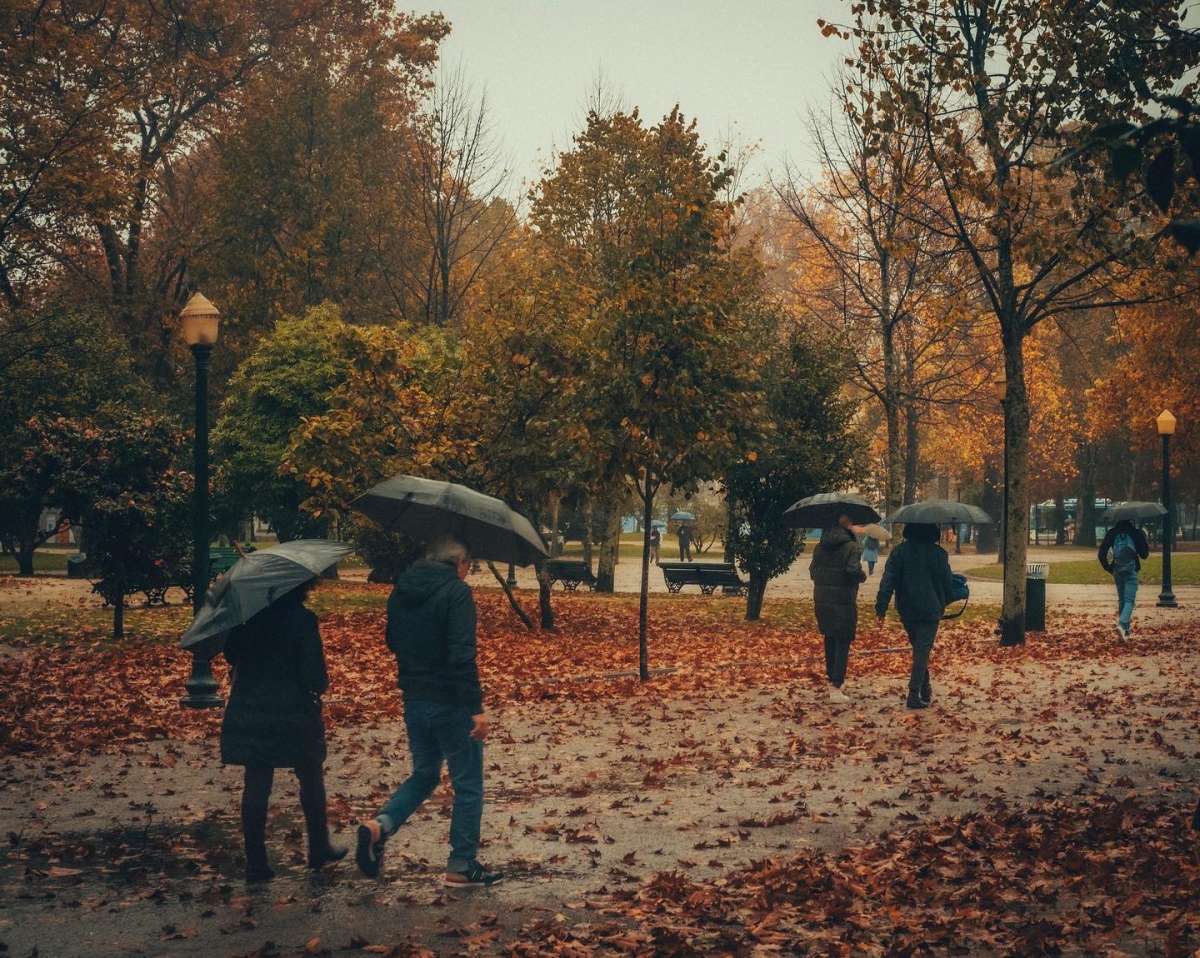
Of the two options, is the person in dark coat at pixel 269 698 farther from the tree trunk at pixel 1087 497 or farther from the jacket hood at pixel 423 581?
the tree trunk at pixel 1087 497

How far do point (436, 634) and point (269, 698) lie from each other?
0.91 metres

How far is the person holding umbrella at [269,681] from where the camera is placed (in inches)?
258

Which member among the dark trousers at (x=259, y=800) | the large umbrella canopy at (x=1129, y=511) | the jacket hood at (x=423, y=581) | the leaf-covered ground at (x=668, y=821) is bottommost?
the leaf-covered ground at (x=668, y=821)

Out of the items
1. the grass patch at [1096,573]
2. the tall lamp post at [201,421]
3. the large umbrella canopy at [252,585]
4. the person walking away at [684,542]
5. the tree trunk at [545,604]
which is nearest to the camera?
the large umbrella canopy at [252,585]

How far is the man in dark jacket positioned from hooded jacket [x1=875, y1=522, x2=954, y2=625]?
6765mm

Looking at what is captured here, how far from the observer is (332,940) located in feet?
18.9

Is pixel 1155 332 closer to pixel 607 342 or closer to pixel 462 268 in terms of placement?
pixel 462 268

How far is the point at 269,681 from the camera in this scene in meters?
6.62

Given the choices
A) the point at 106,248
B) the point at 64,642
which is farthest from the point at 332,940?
the point at 106,248

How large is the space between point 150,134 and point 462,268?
965 centimetres

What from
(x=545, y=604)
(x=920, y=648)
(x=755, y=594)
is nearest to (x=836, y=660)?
(x=920, y=648)

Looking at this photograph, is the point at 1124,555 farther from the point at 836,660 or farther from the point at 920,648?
the point at 920,648

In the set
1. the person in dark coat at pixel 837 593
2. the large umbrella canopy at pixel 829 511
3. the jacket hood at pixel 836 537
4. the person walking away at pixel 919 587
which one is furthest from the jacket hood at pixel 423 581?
the large umbrella canopy at pixel 829 511

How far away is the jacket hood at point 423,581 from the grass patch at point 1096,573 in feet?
105
